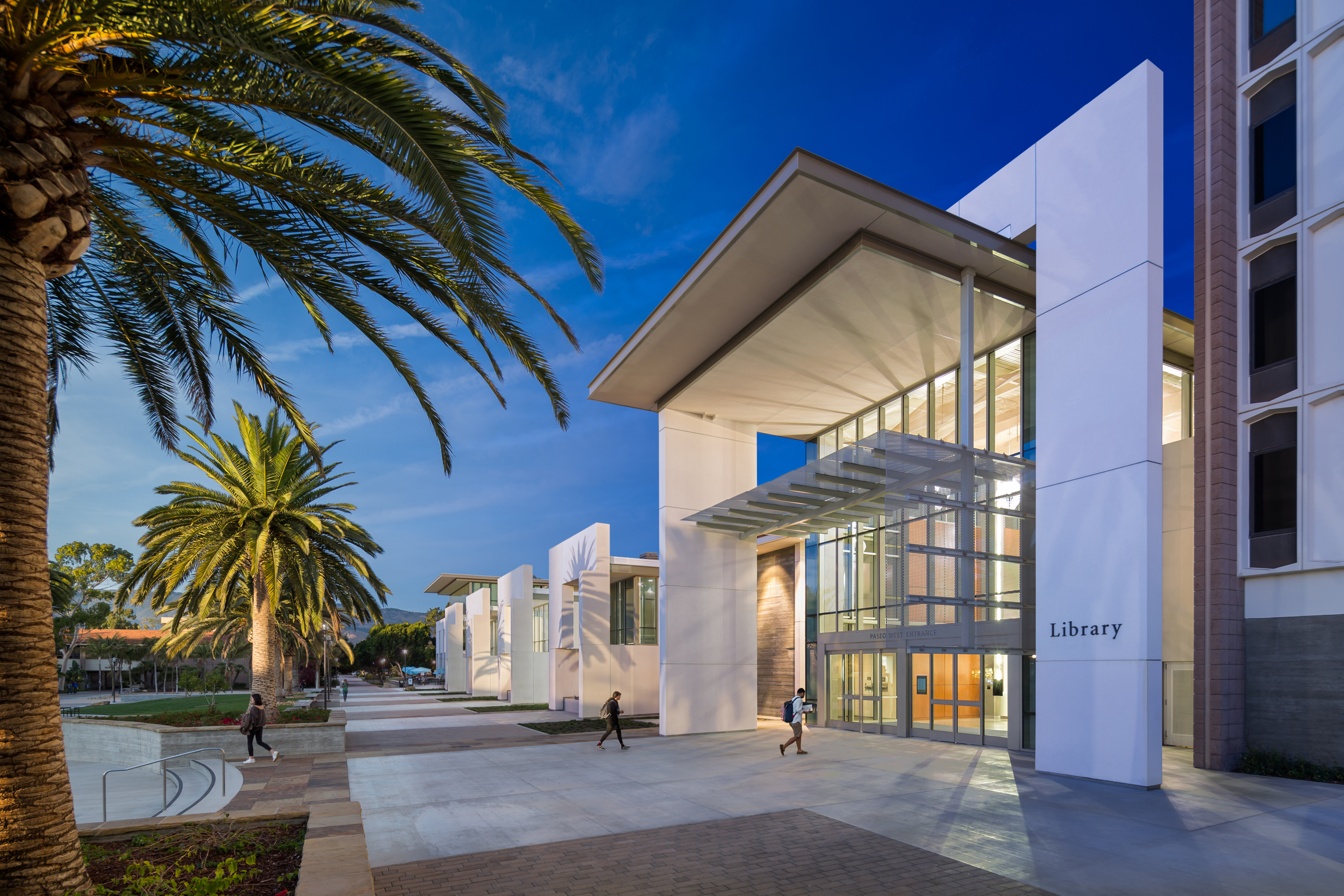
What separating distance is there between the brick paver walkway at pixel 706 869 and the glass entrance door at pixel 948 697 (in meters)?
10.2

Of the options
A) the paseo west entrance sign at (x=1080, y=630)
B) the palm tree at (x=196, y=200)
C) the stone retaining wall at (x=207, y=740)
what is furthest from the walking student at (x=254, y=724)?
the paseo west entrance sign at (x=1080, y=630)

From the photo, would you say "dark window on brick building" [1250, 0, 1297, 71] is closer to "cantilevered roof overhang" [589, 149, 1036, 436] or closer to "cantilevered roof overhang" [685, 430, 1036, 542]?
"cantilevered roof overhang" [589, 149, 1036, 436]

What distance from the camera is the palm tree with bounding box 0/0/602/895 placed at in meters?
5.24

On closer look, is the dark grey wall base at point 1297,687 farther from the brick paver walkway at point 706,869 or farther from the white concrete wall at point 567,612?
the white concrete wall at point 567,612

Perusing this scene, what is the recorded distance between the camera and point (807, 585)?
2659cm

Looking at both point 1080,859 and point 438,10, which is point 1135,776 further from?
point 438,10

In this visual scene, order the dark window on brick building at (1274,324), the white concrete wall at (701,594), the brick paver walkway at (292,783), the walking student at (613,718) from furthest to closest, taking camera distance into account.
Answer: the white concrete wall at (701,594)
the walking student at (613,718)
the dark window on brick building at (1274,324)
the brick paver walkway at (292,783)

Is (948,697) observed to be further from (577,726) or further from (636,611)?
(636,611)

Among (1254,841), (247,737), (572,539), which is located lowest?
(247,737)

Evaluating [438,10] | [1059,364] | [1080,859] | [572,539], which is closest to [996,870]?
[1080,859]

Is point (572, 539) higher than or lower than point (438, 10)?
lower

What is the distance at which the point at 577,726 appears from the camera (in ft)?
81.6

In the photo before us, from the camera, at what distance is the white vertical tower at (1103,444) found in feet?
40.4

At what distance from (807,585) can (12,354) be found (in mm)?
23618
